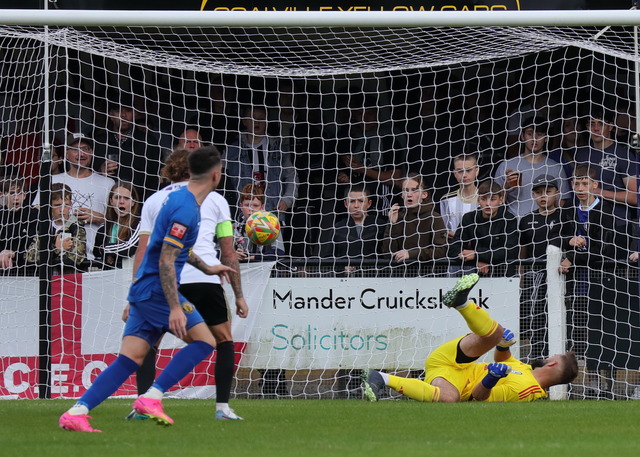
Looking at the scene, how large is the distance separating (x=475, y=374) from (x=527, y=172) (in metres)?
2.63

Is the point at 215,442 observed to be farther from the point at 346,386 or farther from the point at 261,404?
the point at 346,386

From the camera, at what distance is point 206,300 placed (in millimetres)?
7598

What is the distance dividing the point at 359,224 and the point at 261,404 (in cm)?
266

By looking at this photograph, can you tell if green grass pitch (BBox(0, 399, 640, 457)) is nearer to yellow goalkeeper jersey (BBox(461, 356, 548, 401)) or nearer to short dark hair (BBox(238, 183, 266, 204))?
yellow goalkeeper jersey (BBox(461, 356, 548, 401))

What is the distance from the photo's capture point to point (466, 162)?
442 inches

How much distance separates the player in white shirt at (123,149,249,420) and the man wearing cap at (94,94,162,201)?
3.56 meters

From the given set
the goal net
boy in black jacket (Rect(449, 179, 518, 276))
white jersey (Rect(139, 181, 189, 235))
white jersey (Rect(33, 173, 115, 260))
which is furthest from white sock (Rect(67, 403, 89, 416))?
boy in black jacket (Rect(449, 179, 518, 276))

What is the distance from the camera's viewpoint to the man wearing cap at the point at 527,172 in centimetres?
1098

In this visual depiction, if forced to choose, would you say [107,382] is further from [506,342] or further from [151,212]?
[506,342]

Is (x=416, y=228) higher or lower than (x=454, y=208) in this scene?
lower

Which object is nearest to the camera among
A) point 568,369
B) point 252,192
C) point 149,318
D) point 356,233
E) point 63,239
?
point 149,318

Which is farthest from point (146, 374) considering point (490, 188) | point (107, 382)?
point (490, 188)

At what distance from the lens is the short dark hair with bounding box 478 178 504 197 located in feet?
35.7

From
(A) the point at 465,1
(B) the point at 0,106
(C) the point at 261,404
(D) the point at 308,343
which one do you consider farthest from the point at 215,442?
(B) the point at 0,106
